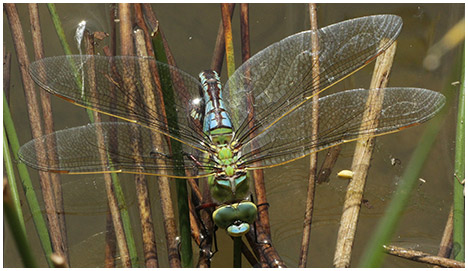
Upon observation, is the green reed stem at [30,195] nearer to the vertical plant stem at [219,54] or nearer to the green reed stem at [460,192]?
the vertical plant stem at [219,54]

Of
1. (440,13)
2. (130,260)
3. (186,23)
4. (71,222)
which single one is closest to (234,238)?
(130,260)

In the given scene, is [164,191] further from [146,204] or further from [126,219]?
[126,219]

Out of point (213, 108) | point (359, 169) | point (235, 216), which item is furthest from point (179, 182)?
point (359, 169)

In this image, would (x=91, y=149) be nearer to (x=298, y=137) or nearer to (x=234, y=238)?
(x=234, y=238)

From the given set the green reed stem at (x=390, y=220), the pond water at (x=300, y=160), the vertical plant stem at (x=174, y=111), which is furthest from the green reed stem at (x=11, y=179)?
the green reed stem at (x=390, y=220)

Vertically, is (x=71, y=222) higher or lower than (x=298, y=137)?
lower

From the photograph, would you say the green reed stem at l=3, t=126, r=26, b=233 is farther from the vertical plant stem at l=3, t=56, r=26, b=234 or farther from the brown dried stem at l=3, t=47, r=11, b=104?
the brown dried stem at l=3, t=47, r=11, b=104
